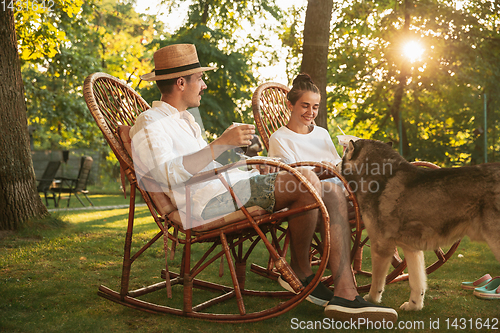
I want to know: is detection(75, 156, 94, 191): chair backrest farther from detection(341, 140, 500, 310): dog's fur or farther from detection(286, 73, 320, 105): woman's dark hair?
detection(341, 140, 500, 310): dog's fur

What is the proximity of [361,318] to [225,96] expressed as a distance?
9.78 m

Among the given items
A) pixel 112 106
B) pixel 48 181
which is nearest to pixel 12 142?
pixel 112 106

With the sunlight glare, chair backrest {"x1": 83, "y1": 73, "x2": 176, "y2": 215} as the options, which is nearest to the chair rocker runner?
chair backrest {"x1": 83, "y1": 73, "x2": 176, "y2": 215}

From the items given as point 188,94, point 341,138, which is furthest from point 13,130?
point 341,138

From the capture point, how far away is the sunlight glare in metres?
8.80

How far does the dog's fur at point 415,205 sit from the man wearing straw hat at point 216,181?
22 cm

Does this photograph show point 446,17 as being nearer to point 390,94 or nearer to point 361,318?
point 390,94

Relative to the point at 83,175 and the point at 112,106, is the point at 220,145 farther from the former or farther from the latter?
the point at 83,175

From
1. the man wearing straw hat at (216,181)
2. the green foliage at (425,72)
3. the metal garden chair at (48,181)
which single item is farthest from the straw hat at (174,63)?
the metal garden chair at (48,181)

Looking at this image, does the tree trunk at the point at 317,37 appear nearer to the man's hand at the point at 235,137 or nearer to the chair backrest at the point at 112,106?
the chair backrest at the point at 112,106

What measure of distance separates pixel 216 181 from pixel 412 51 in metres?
8.24

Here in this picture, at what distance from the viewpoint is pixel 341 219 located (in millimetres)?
2117

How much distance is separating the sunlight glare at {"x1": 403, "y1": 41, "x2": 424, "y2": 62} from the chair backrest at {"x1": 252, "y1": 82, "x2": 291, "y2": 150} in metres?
6.27

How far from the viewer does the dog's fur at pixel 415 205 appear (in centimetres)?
186
